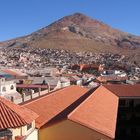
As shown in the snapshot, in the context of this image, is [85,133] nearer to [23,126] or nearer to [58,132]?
[58,132]

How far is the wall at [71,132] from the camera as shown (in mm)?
22406

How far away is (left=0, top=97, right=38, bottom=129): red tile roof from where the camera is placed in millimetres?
20156

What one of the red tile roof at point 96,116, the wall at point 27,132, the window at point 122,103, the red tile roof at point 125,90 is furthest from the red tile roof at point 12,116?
the red tile roof at point 125,90

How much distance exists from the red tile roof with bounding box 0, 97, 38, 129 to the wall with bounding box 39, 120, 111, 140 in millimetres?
1732

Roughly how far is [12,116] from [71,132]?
161 inches

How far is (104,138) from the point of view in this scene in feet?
72.9

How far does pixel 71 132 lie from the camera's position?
2261 centimetres

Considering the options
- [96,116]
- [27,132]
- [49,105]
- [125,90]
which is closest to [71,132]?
[27,132]

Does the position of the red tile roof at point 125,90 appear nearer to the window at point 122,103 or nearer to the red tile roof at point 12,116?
the window at point 122,103

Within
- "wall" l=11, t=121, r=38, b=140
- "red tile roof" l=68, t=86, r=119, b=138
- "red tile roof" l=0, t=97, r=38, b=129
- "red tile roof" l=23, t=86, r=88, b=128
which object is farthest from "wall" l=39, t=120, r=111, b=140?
"red tile roof" l=0, t=97, r=38, b=129

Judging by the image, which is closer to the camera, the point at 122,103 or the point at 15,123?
the point at 15,123

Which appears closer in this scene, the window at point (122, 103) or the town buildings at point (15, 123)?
the town buildings at point (15, 123)

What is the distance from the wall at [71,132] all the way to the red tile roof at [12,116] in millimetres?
1732

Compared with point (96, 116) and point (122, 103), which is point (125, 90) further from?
point (96, 116)
